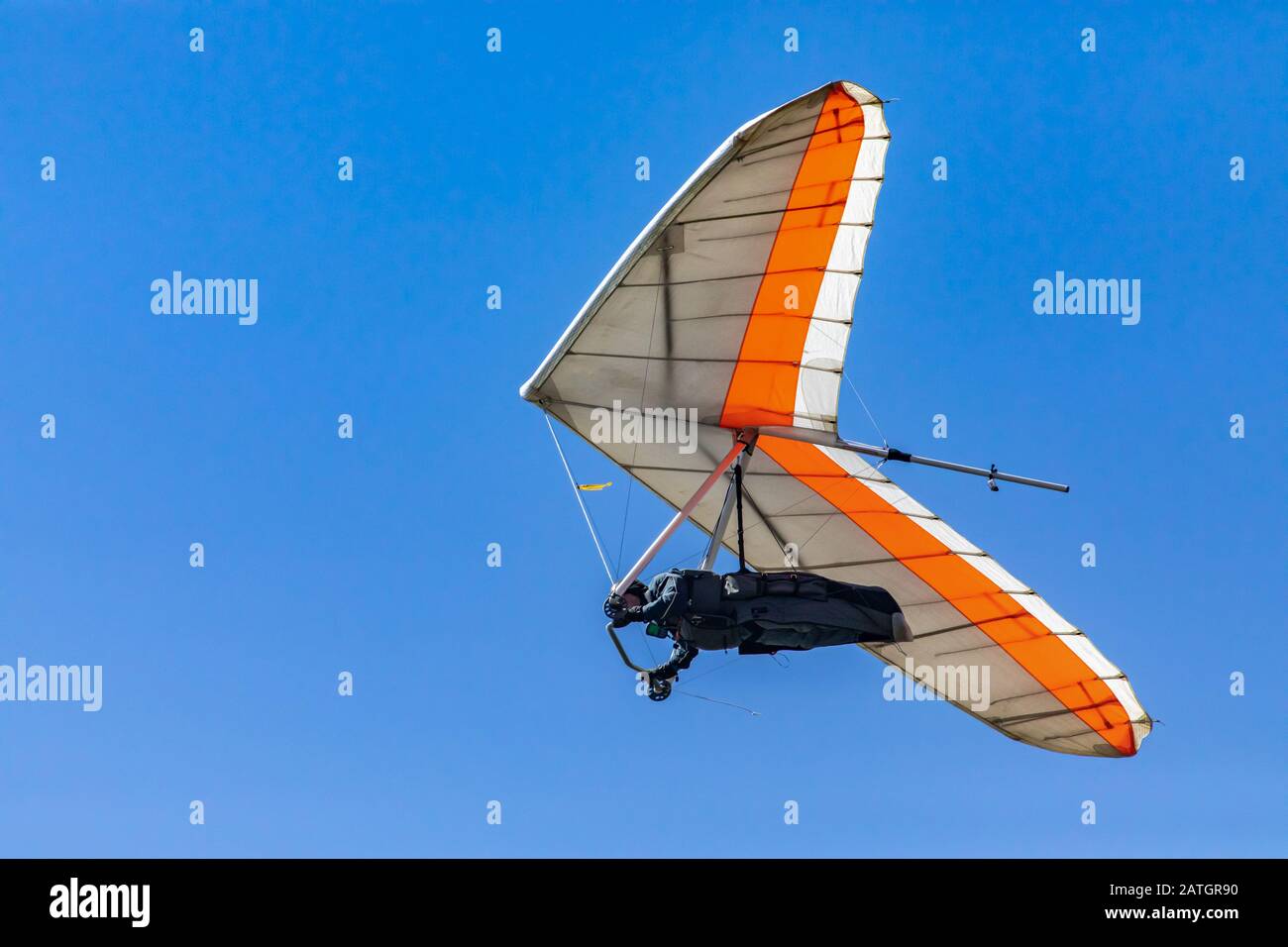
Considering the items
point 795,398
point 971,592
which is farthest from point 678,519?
point 971,592

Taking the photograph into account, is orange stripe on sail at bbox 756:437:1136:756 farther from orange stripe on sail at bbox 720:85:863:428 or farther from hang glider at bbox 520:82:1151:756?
orange stripe on sail at bbox 720:85:863:428

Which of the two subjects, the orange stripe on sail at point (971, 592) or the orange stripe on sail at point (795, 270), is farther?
the orange stripe on sail at point (971, 592)

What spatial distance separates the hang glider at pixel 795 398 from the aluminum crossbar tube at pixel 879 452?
37 millimetres

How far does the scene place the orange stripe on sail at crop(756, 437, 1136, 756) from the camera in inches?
1075

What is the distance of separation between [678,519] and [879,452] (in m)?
3.50

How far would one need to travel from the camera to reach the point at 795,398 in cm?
2552

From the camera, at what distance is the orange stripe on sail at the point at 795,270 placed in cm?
2214

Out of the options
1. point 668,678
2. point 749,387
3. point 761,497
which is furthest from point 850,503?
point 668,678

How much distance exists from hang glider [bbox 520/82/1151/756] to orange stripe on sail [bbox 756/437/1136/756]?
37mm

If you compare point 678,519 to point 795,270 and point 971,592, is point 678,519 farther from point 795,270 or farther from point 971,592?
point 971,592

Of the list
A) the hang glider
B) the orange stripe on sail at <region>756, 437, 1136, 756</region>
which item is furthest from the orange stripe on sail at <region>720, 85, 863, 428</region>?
the orange stripe on sail at <region>756, 437, 1136, 756</region>

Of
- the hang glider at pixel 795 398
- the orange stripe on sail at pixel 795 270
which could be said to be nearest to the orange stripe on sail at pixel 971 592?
the hang glider at pixel 795 398

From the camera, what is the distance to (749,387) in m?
25.3

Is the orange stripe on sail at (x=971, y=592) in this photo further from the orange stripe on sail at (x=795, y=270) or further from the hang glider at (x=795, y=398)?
the orange stripe on sail at (x=795, y=270)
